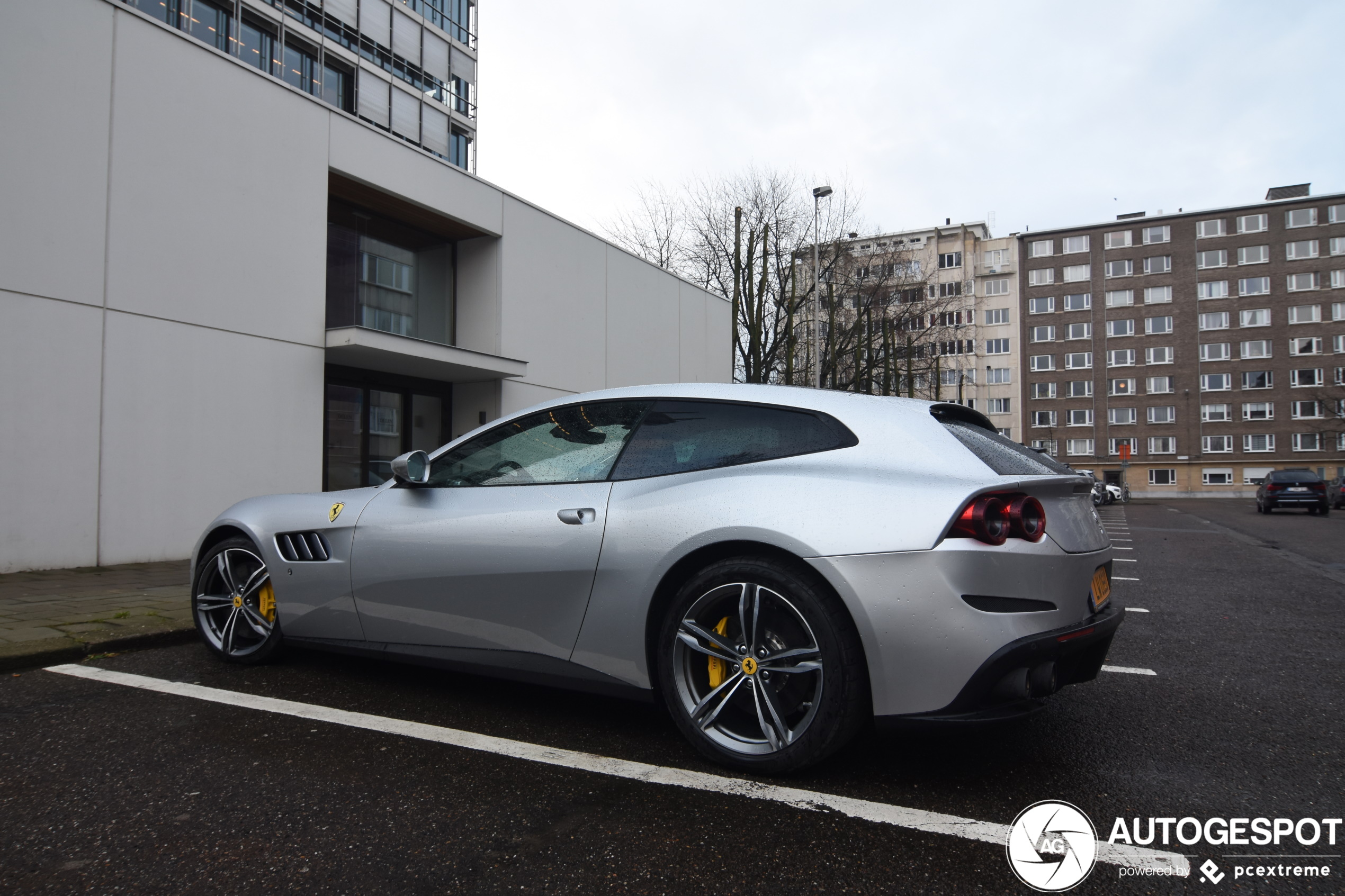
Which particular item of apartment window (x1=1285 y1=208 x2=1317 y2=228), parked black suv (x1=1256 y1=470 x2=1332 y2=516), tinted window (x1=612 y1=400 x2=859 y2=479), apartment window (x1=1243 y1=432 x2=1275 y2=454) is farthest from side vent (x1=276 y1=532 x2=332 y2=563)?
apartment window (x1=1285 y1=208 x2=1317 y2=228)

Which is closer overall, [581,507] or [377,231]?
[581,507]

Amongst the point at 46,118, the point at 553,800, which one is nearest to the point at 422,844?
the point at 553,800

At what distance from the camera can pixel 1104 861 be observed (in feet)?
6.78

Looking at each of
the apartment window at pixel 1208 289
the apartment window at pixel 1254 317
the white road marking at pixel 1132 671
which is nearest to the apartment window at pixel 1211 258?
the apartment window at pixel 1208 289

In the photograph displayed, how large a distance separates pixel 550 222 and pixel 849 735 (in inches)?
528

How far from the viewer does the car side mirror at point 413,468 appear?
3.52 meters

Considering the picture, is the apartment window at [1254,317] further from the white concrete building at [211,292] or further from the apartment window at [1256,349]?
the white concrete building at [211,292]

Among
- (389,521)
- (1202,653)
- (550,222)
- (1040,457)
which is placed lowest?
(1202,653)

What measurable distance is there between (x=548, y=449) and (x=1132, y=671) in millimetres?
3214

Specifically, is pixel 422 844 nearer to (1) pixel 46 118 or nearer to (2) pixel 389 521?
(2) pixel 389 521

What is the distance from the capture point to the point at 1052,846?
2.15 m

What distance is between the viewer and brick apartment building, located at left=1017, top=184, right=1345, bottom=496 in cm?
6269

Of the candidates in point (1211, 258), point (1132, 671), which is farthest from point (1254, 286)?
point (1132, 671)

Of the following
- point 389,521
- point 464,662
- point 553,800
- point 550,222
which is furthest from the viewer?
point 550,222
